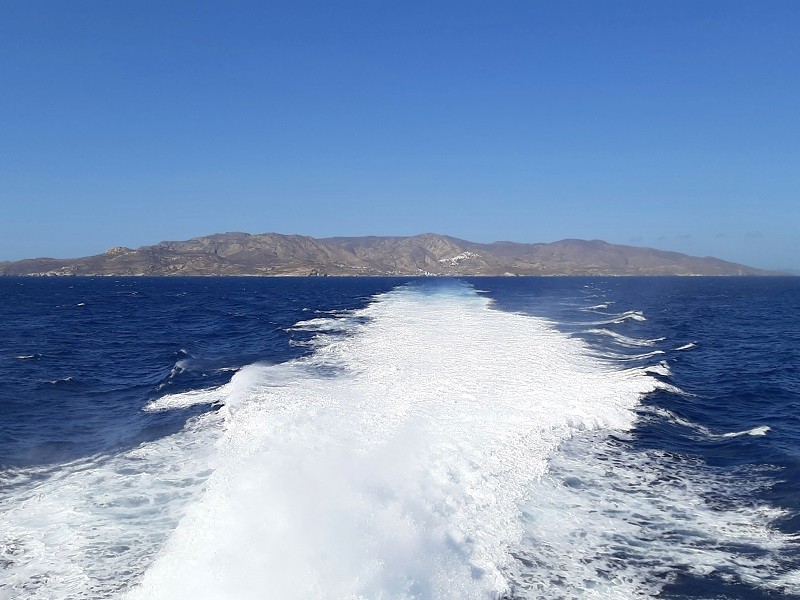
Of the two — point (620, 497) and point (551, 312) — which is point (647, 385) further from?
point (551, 312)

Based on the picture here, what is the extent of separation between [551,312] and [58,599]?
5670cm

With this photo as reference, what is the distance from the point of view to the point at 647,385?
85.5ft

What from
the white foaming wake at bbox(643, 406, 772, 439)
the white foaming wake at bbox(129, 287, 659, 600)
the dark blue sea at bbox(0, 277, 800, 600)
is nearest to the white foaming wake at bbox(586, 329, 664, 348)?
the dark blue sea at bbox(0, 277, 800, 600)

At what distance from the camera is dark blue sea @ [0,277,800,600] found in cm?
1061

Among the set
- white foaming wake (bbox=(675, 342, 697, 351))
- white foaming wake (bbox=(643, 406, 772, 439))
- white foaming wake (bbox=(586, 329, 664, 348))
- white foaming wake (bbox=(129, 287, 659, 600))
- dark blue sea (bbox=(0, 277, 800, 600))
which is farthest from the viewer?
white foaming wake (bbox=(586, 329, 664, 348))

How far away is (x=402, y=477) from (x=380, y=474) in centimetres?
57

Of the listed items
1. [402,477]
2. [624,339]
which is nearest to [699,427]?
[402,477]

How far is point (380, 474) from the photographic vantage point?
14.5 meters

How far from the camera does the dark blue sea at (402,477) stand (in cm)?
1061

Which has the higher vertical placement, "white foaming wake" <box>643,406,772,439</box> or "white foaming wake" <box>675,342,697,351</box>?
"white foaming wake" <box>675,342,697,351</box>

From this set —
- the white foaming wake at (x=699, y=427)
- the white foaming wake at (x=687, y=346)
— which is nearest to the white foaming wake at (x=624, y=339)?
the white foaming wake at (x=687, y=346)

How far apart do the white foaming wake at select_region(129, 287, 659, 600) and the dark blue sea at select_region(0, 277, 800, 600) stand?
6cm

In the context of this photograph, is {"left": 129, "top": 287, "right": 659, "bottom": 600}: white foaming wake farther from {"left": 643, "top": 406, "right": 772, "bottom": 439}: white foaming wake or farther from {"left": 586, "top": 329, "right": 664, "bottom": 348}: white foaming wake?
{"left": 586, "top": 329, "right": 664, "bottom": 348}: white foaming wake

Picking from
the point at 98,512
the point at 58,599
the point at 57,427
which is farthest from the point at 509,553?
the point at 57,427
